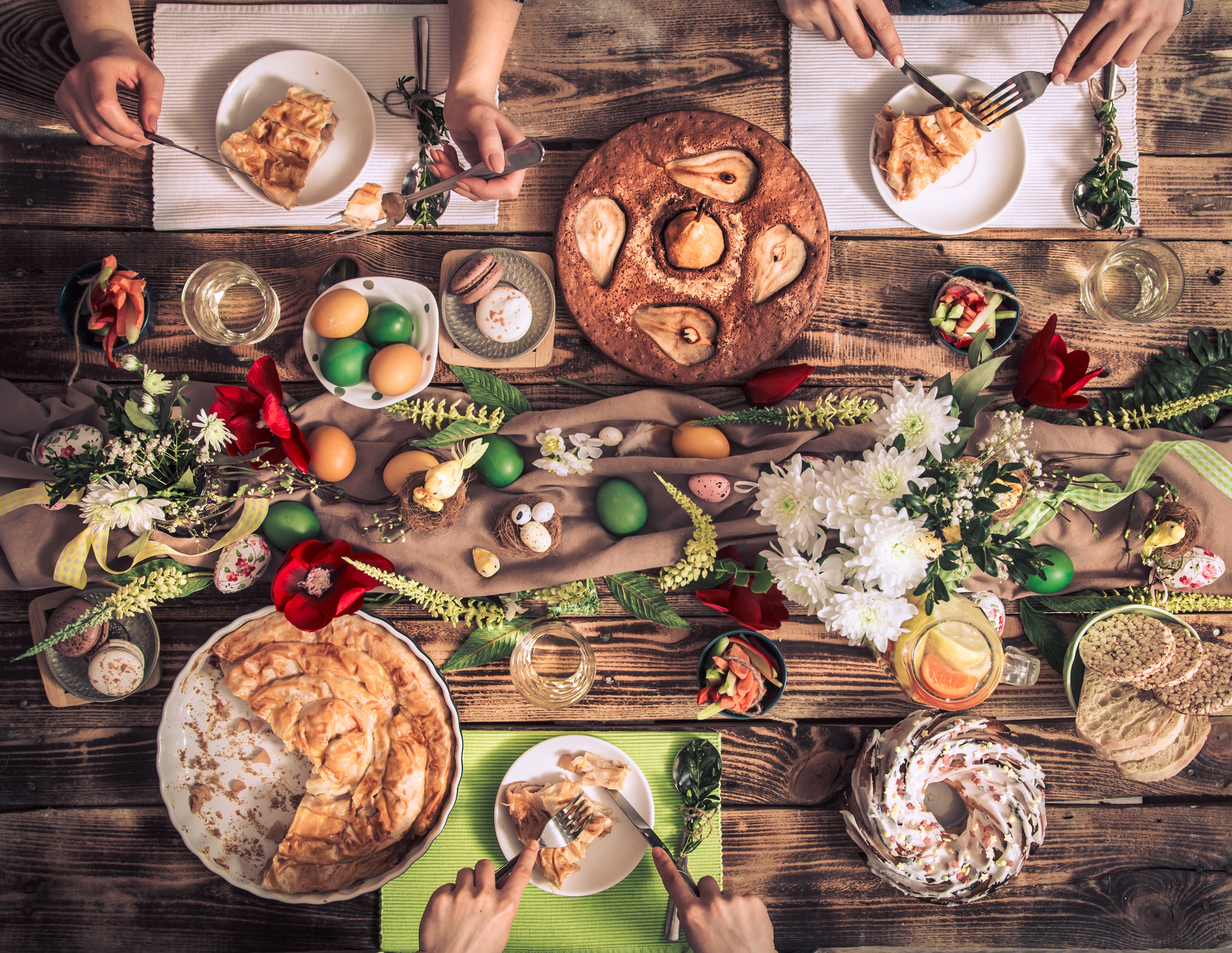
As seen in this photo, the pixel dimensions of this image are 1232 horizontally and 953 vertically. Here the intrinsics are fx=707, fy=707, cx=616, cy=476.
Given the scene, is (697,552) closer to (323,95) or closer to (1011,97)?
(1011,97)

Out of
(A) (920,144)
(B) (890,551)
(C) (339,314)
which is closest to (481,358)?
(C) (339,314)

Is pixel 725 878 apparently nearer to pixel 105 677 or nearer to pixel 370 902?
pixel 370 902

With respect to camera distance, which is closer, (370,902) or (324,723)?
(324,723)

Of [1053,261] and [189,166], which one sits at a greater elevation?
[189,166]

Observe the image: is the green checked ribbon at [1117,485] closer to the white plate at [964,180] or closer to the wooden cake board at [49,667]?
the white plate at [964,180]

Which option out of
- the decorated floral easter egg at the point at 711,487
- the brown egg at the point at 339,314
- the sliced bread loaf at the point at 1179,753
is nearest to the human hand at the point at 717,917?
the decorated floral easter egg at the point at 711,487

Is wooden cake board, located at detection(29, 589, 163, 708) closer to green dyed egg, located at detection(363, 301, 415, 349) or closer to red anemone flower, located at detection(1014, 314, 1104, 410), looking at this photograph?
green dyed egg, located at detection(363, 301, 415, 349)

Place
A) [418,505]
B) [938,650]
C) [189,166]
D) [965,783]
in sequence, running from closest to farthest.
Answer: [938,650]
[418,505]
[965,783]
[189,166]

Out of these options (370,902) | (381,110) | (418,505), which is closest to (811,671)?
(418,505)

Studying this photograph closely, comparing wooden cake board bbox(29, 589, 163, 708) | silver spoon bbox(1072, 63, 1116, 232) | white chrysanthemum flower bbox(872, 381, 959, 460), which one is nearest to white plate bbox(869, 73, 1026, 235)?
silver spoon bbox(1072, 63, 1116, 232)
